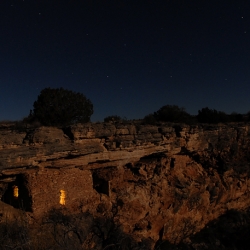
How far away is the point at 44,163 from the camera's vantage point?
862 cm

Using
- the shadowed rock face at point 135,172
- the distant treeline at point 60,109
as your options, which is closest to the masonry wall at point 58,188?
the shadowed rock face at point 135,172

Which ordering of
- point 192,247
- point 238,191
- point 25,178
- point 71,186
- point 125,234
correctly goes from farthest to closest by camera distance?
point 238,191, point 192,247, point 125,234, point 71,186, point 25,178

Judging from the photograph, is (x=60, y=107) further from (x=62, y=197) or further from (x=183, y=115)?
(x=183, y=115)

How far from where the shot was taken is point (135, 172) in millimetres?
11117

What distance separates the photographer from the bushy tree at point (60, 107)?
11742 millimetres

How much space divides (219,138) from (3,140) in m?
11.1

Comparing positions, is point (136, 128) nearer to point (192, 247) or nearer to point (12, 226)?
point (12, 226)

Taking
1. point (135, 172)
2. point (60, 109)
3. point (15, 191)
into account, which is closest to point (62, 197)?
point (15, 191)

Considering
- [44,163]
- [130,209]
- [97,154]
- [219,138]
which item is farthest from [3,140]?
[219,138]

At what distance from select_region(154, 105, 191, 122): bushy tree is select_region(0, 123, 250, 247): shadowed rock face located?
6379 mm

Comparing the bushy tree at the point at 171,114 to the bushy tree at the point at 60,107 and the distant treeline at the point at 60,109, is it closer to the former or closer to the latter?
the distant treeline at the point at 60,109

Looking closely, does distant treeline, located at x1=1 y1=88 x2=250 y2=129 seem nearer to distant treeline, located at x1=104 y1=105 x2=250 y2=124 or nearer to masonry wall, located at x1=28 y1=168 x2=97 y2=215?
masonry wall, located at x1=28 y1=168 x2=97 y2=215

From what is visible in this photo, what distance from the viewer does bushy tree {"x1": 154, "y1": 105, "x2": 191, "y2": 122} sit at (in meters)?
20.6

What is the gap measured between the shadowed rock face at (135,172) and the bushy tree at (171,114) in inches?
251
